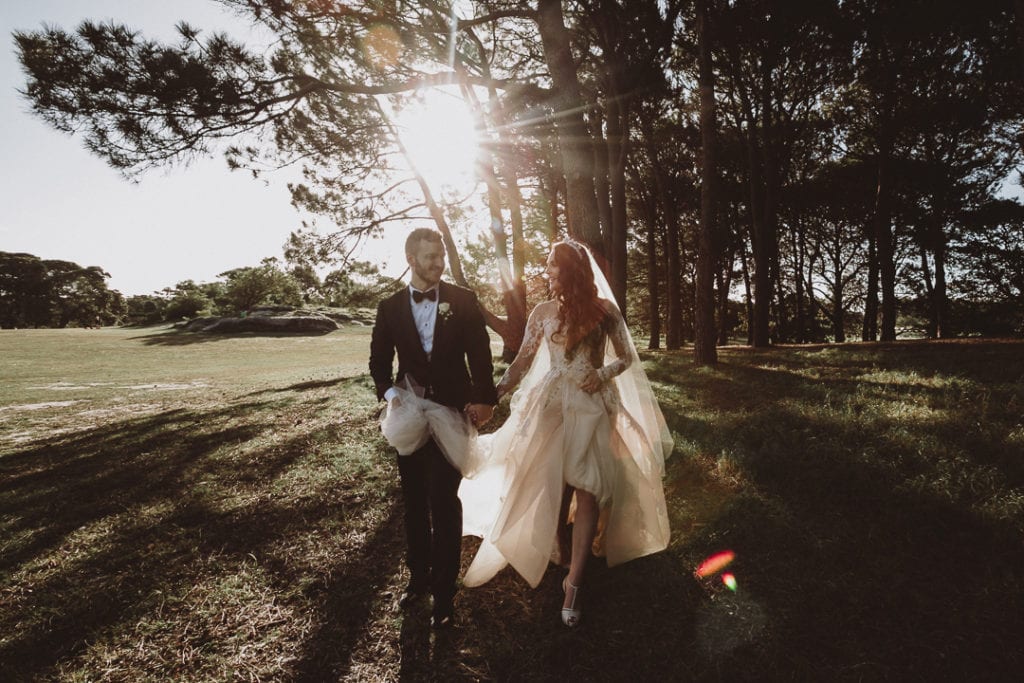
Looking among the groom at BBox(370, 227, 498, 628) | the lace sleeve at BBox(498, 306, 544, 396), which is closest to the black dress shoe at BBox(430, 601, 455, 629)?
the groom at BBox(370, 227, 498, 628)

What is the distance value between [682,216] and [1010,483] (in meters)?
23.3

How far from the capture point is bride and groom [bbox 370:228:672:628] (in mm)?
3006

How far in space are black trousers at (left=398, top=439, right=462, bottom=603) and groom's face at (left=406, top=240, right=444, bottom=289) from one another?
1.10m

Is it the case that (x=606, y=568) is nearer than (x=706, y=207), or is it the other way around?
(x=606, y=568)

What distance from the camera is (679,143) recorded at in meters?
19.5

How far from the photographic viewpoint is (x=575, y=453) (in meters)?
3.16

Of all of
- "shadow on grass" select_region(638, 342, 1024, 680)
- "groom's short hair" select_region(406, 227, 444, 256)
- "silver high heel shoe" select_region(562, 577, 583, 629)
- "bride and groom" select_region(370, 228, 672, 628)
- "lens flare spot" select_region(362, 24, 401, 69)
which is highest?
"lens flare spot" select_region(362, 24, 401, 69)

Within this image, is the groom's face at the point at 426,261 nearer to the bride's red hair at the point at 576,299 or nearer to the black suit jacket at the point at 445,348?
the black suit jacket at the point at 445,348

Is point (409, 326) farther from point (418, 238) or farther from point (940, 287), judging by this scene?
point (940, 287)

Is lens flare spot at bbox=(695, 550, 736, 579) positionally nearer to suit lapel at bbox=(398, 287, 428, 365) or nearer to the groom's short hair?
suit lapel at bbox=(398, 287, 428, 365)

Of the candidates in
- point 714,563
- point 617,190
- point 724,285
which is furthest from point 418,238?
point 724,285

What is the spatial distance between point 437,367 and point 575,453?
1.12m

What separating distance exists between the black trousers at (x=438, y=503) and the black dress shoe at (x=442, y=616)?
0.12 feet

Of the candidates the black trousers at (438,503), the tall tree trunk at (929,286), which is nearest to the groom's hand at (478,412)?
the black trousers at (438,503)
